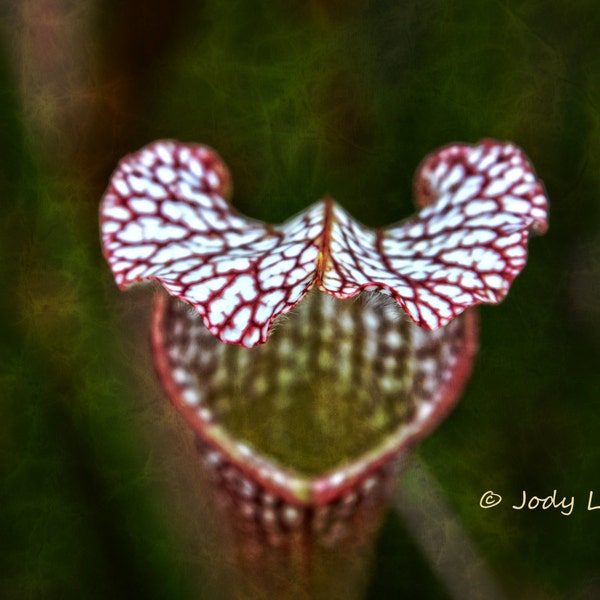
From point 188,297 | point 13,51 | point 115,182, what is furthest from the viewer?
point 13,51

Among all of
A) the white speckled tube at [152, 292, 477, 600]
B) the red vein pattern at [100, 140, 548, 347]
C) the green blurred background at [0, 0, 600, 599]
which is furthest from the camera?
the green blurred background at [0, 0, 600, 599]

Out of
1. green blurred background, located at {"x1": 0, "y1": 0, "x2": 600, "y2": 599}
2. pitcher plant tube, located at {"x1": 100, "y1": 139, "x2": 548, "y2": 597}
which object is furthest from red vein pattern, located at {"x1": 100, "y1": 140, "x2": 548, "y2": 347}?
green blurred background, located at {"x1": 0, "y1": 0, "x2": 600, "y2": 599}

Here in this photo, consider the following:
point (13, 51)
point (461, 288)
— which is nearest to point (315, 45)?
point (13, 51)

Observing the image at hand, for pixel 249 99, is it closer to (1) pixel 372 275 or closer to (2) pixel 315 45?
(2) pixel 315 45

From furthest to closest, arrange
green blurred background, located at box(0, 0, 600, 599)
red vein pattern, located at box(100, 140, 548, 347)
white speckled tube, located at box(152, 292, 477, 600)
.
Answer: green blurred background, located at box(0, 0, 600, 599) < white speckled tube, located at box(152, 292, 477, 600) < red vein pattern, located at box(100, 140, 548, 347)

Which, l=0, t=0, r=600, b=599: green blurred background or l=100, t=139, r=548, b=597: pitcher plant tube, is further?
l=0, t=0, r=600, b=599: green blurred background

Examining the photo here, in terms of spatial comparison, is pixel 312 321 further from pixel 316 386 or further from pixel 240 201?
pixel 240 201

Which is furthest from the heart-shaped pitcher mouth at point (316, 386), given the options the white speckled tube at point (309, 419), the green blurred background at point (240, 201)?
the green blurred background at point (240, 201)

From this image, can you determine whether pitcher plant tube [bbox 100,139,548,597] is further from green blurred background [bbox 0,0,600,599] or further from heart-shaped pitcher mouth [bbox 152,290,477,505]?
green blurred background [bbox 0,0,600,599]
